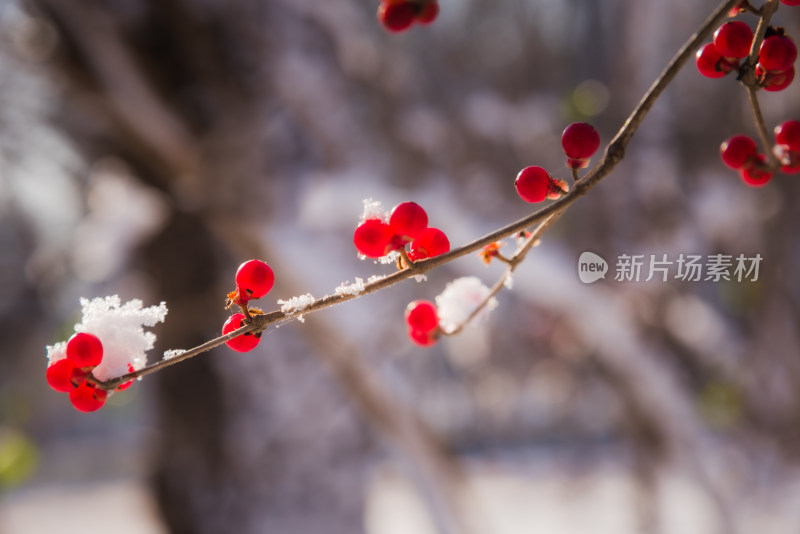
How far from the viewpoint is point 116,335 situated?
0.94 feet

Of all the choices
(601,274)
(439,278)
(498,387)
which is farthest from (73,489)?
(601,274)

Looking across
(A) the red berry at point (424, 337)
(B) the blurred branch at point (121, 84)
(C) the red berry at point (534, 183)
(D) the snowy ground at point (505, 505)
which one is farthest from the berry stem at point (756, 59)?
(D) the snowy ground at point (505, 505)

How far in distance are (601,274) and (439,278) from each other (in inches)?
70.3

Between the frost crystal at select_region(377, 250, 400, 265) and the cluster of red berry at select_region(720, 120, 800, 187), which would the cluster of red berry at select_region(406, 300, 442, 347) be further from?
the cluster of red berry at select_region(720, 120, 800, 187)

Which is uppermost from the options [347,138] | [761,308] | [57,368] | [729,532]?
[347,138]

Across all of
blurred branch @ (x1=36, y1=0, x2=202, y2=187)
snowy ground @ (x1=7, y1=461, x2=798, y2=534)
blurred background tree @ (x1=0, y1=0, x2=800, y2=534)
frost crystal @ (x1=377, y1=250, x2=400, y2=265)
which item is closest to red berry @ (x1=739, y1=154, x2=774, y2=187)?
frost crystal @ (x1=377, y1=250, x2=400, y2=265)

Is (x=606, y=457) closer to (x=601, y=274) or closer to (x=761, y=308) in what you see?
(x=761, y=308)

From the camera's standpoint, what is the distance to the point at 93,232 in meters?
1.97

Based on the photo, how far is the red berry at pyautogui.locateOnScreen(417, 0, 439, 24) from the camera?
0.19 meters

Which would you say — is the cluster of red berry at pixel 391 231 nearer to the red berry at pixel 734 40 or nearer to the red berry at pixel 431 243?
the red berry at pixel 431 243

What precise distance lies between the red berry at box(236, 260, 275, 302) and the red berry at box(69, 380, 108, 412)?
0.28 feet

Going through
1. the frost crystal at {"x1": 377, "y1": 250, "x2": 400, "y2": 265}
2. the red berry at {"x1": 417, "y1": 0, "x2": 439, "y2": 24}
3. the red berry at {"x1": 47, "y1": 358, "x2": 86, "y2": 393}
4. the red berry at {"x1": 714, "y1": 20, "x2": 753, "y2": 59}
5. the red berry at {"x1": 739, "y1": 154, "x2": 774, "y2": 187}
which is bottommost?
the red berry at {"x1": 739, "y1": 154, "x2": 774, "y2": 187}

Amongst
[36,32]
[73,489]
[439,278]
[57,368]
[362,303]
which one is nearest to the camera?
[57,368]

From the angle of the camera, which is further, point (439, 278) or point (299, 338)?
point (439, 278)
